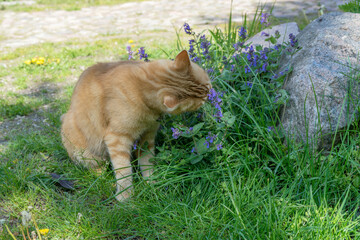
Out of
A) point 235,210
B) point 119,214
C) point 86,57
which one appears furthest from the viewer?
point 86,57

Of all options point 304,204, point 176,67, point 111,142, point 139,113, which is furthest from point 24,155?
point 304,204

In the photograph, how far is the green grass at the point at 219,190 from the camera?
91.7 inches

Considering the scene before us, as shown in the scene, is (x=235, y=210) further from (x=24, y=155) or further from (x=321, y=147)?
(x=24, y=155)

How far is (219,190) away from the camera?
8.75ft

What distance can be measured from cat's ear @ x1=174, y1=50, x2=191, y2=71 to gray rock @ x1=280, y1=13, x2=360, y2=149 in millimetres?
937

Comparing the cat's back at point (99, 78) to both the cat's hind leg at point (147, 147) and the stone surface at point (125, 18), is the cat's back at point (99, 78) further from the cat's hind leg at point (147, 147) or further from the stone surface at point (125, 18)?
the stone surface at point (125, 18)

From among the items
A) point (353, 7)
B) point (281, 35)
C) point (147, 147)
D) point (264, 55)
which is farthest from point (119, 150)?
point (353, 7)

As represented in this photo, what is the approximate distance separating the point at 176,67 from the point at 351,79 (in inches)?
56.9

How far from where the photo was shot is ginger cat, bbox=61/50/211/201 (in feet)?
9.28

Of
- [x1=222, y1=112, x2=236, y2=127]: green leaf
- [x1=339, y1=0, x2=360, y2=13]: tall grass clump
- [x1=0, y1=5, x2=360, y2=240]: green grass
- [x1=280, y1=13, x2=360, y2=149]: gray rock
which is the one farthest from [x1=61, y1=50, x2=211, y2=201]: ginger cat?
[x1=339, y1=0, x2=360, y2=13]: tall grass clump

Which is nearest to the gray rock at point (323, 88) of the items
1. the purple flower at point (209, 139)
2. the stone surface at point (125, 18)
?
the purple flower at point (209, 139)

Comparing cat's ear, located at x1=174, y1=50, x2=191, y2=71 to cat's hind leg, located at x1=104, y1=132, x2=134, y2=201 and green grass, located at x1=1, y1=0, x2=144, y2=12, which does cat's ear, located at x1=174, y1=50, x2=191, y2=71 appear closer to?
cat's hind leg, located at x1=104, y1=132, x2=134, y2=201

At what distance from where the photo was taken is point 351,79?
293 centimetres

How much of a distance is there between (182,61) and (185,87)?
0.21m
